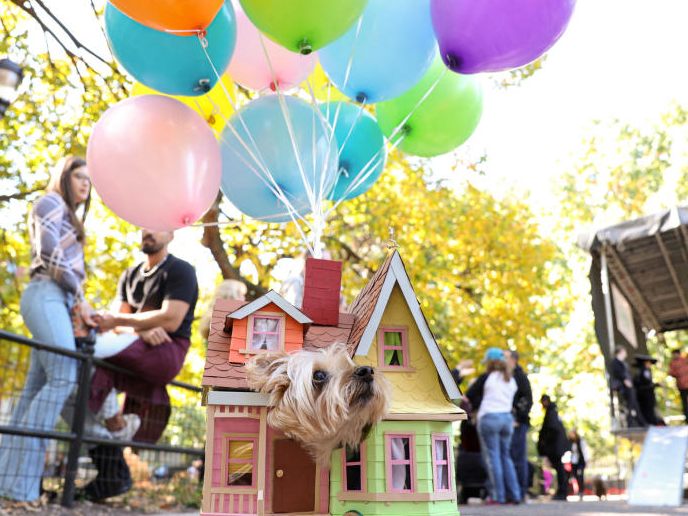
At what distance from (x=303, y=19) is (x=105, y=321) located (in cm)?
348

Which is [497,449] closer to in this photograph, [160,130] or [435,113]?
[435,113]

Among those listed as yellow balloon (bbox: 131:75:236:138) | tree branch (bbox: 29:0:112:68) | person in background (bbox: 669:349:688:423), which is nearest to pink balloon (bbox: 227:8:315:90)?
yellow balloon (bbox: 131:75:236:138)

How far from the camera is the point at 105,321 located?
18.6 feet

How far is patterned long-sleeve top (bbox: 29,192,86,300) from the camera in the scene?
5098 mm

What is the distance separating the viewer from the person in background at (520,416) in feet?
29.2

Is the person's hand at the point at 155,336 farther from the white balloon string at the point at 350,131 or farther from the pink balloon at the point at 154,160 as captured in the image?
the white balloon string at the point at 350,131

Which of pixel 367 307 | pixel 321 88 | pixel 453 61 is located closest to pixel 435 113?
pixel 453 61

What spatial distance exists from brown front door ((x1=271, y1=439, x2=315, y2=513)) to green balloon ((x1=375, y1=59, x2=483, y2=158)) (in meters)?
2.46

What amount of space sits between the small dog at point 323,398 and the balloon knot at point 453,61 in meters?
1.86

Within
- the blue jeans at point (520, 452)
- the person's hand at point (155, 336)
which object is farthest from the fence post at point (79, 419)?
the blue jeans at point (520, 452)

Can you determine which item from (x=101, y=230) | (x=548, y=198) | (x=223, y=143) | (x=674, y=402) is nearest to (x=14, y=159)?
(x=101, y=230)

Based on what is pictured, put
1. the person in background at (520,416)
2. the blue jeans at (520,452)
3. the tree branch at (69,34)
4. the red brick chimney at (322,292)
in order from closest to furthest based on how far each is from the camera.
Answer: the red brick chimney at (322,292), the tree branch at (69,34), the person in background at (520,416), the blue jeans at (520,452)

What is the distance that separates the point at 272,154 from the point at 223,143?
439mm

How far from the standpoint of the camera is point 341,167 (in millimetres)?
4527
